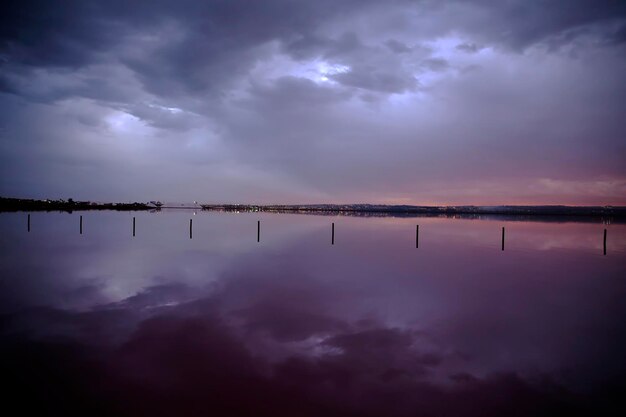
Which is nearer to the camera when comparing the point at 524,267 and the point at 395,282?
the point at 395,282

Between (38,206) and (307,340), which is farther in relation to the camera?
(38,206)

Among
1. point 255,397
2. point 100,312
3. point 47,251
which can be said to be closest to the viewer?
point 255,397

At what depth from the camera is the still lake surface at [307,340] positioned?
18.5ft

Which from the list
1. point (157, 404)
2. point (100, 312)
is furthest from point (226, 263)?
point (157, 404)

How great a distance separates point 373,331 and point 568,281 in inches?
459

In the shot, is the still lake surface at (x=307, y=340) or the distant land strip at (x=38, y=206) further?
the distant land strip at (x=38, y=206)

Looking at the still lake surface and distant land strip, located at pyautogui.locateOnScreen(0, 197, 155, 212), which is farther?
distant land strip, located at pyautogui.locateOnScreen(0, 197, 155, 212)

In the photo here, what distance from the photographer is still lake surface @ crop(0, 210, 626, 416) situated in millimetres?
5629

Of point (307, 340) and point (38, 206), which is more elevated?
point (38, 206)

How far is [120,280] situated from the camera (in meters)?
13.6

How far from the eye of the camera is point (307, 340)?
8055 millimetres

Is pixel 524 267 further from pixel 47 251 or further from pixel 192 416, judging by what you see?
pixel 47 251

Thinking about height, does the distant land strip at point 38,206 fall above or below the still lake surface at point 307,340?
above

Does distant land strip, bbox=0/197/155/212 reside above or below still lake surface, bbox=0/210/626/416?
above
